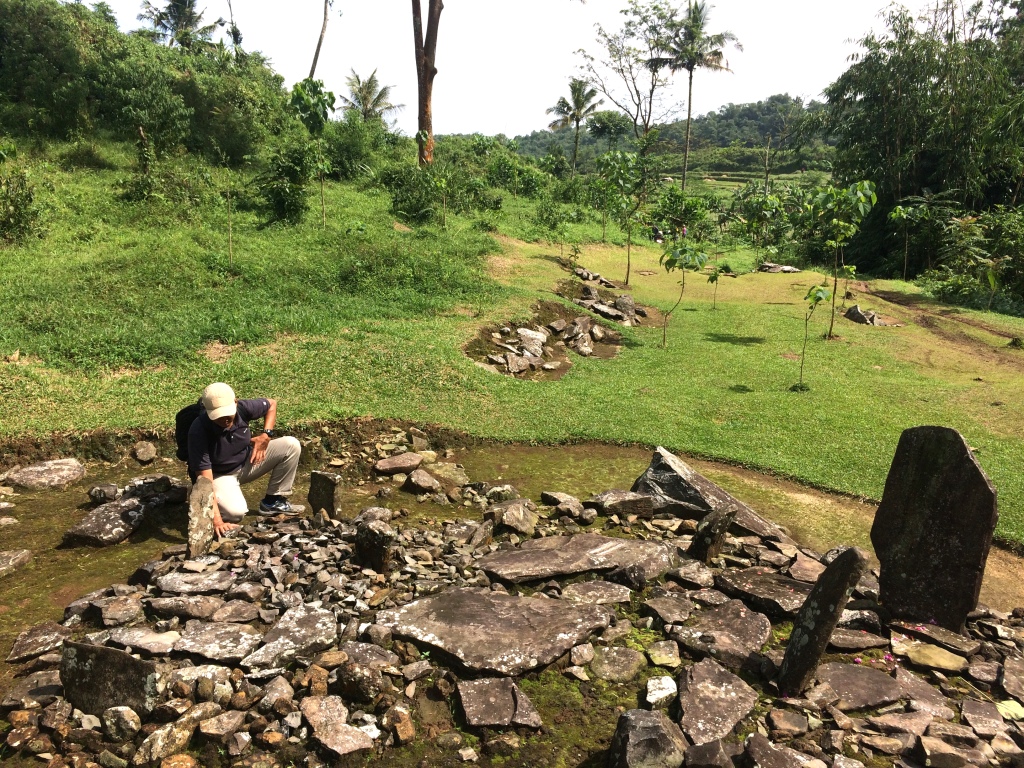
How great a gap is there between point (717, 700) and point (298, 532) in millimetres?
3937

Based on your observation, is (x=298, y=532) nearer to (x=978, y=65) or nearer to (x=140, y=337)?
(x=140, y=337)

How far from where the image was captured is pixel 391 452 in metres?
8.60

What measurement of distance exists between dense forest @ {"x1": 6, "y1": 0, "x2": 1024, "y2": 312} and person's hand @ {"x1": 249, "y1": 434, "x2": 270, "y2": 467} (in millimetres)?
10882

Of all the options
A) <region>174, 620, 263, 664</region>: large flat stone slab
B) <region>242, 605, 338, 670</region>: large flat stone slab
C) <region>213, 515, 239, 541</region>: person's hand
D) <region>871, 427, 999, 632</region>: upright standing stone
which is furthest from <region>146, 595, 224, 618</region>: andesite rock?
<region>871, 427, 999, 632</region>: upright standing stone

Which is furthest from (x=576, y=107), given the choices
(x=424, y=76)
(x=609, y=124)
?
(x=424, y=76)

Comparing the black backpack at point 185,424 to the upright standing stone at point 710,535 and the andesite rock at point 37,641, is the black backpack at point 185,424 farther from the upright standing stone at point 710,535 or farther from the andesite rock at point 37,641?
the upright standing stone at point 710,535

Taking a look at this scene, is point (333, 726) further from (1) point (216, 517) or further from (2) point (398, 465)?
(2) point (398, 465)

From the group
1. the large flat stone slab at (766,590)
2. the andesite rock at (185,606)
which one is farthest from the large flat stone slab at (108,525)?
the large flat stone slab at (766,590)

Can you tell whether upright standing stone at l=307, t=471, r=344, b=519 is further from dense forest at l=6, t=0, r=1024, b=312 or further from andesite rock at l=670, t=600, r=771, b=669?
dense forest at l=6, t=0, r=1024, b=312

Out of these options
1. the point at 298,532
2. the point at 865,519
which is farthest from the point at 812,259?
the point at 298,532

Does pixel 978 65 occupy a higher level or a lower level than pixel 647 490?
higher

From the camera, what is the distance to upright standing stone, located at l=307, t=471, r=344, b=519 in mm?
6766

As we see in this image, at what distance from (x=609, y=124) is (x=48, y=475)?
44.6 m

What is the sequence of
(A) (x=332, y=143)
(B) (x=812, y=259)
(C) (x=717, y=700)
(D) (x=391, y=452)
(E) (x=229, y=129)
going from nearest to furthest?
(C) (x=717, y=700) < (D) (x=391, y=452) < (E) (x=229, y=129) < (A) (x=332, y=143) < (B) (x=812, y=259)
